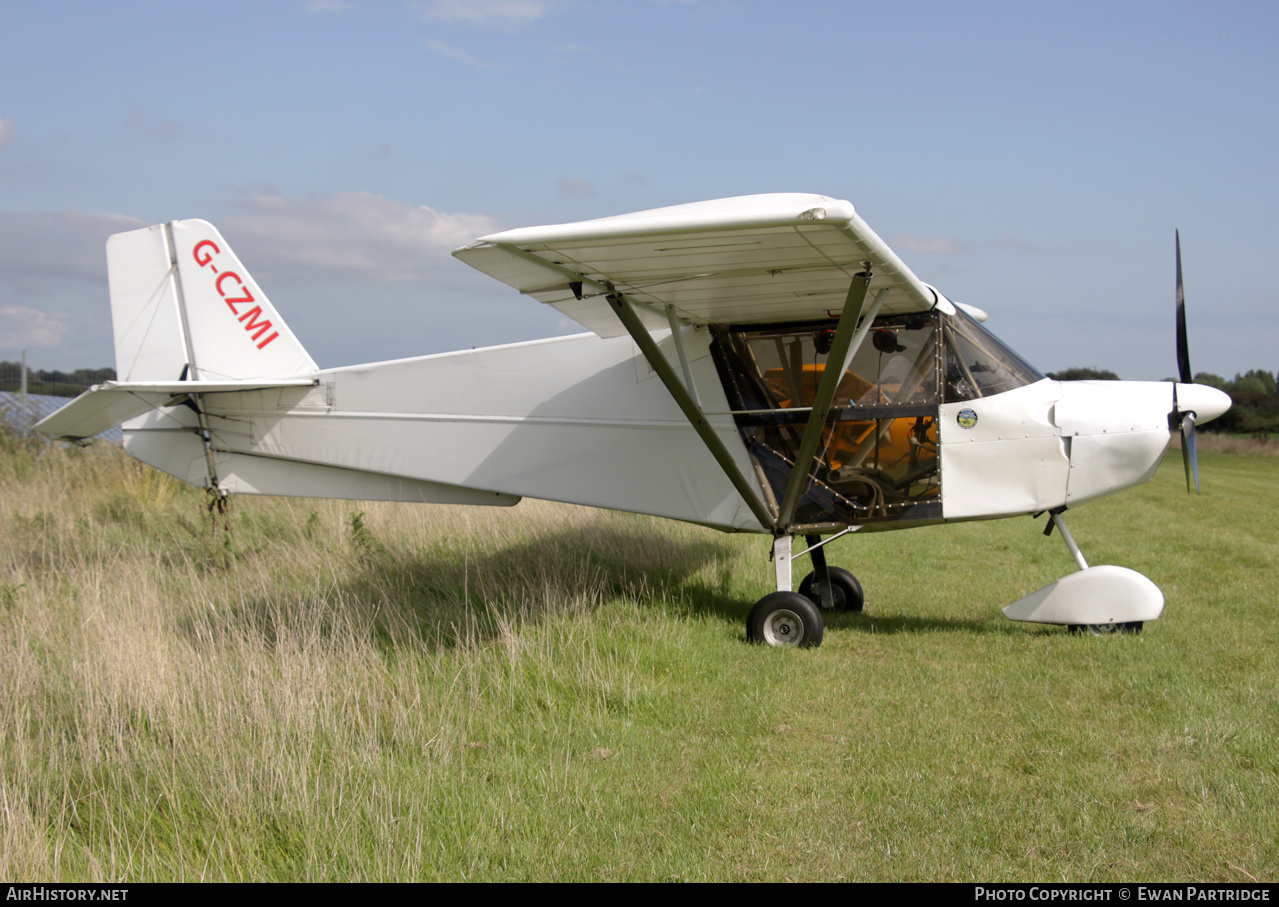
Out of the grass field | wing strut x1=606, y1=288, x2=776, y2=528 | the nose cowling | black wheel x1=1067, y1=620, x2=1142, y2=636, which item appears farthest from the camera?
the nose cowling

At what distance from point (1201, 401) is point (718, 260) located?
12.9ft

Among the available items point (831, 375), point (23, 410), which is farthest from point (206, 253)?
point (23, 410)

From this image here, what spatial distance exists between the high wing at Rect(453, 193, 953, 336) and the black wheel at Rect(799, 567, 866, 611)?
2520 mm

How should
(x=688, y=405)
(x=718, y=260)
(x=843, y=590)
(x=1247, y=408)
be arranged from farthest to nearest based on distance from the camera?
1. (x=1247, y=408)
2. (x=843, y=590)
3. (x=688, y=405)
4. (x=718, y=260)

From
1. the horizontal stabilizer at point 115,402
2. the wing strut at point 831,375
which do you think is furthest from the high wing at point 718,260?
the horizontal stabilizer at point 115,402

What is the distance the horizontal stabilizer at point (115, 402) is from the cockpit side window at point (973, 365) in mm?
5446

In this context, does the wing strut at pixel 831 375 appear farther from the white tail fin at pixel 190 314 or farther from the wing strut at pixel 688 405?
the white tail fin at pixel 190 314

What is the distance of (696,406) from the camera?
19.7 ft

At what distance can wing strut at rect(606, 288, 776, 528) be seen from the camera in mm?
5419

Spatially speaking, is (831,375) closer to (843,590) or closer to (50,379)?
(843,590)

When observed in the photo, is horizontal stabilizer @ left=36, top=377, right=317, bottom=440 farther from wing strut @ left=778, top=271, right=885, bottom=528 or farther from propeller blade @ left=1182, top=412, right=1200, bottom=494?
propeller blade @ left=1182, top=412, right=1200, bottom=494

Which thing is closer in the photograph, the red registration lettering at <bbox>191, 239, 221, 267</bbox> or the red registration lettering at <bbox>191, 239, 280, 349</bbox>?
the red registration lettering at <bbox>191, 239, 280, 349</bbox>

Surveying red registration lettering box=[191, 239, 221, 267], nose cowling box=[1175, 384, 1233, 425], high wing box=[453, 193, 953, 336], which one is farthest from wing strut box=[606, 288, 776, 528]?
red registration lettering box=[191, 239, 221, 267]
